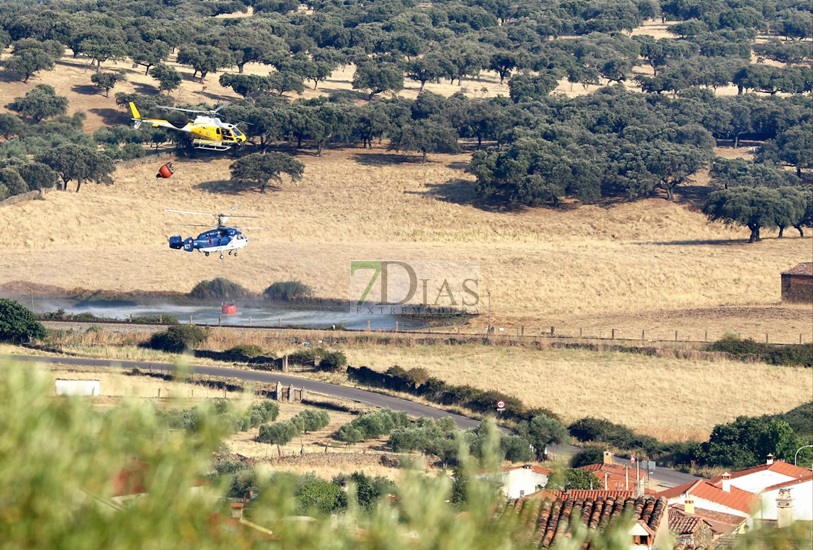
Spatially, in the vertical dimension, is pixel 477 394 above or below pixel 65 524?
below

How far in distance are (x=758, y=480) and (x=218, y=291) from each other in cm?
5618

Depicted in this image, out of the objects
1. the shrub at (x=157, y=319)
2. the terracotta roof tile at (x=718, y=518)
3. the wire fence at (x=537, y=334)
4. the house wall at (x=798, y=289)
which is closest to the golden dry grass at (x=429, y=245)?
the wire fence at (x=537, y=334)

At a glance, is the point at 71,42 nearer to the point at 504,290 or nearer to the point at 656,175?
the point at 656,175

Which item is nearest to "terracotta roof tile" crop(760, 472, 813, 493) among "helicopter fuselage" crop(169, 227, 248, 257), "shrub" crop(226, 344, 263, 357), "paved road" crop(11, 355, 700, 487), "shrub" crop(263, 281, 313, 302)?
"paved road" crop(11, 355, 700, 487)

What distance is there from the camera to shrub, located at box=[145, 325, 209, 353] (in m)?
85.2

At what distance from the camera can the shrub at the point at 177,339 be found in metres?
85.2

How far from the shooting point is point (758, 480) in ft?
179

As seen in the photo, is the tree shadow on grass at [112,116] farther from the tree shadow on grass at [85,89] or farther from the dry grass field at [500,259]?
the tree shadow on grass at [85,89]

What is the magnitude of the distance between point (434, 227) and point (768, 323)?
39327 millimetres

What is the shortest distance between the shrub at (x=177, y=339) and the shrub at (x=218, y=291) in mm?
16864

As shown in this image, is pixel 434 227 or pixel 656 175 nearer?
pixel 434 227

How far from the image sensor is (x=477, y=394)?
76.8 m

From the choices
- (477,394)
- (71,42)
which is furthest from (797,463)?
(71,42)

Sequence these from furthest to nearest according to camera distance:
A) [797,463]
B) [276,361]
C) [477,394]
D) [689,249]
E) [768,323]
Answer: [689,249], [768,323], [276,361], [477,394], [797,463]
